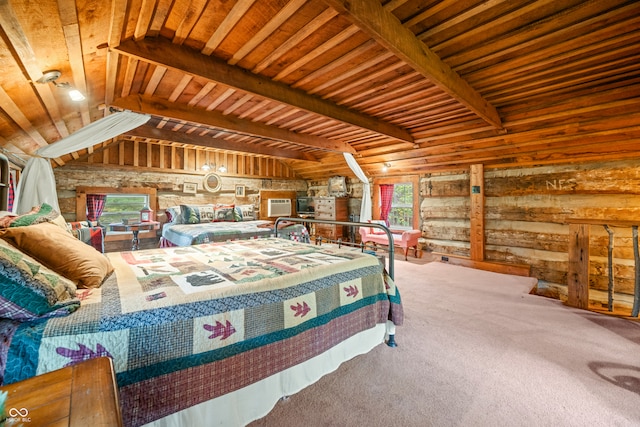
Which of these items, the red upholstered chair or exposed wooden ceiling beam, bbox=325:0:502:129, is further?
the red upholstered chair

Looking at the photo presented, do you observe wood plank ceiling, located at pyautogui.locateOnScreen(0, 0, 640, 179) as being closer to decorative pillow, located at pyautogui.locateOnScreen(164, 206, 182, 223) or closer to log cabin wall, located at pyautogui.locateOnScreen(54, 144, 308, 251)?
log cabin wall, located at pyautogui.locateOnScreen(54, 144, 308, 251)

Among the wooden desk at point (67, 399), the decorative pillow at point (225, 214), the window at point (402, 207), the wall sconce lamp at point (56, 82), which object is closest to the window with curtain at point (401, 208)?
the window at point (402, 207)

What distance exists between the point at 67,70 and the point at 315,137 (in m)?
3.70

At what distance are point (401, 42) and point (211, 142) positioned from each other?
435 centimetres

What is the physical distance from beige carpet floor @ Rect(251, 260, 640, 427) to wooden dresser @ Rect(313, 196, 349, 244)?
4.17m

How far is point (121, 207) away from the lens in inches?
227

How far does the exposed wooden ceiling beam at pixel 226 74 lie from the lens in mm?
1970

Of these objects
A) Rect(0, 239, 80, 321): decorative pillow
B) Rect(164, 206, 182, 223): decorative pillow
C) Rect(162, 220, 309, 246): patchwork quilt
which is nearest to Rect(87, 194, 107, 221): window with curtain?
Rect(164, 206, 182, 223): decorative pillow

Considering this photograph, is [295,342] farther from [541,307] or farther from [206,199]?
[206,199]

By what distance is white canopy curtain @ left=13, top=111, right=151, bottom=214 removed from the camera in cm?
292

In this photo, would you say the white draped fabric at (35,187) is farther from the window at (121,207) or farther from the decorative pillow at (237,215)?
the decorative pillow at (237,215)

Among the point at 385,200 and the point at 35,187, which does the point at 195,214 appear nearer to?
the point at 35,187

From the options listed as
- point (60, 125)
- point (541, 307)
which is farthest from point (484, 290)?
point (60, 125)

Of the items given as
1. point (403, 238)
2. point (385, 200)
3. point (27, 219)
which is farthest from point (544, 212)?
point (27, 219)
